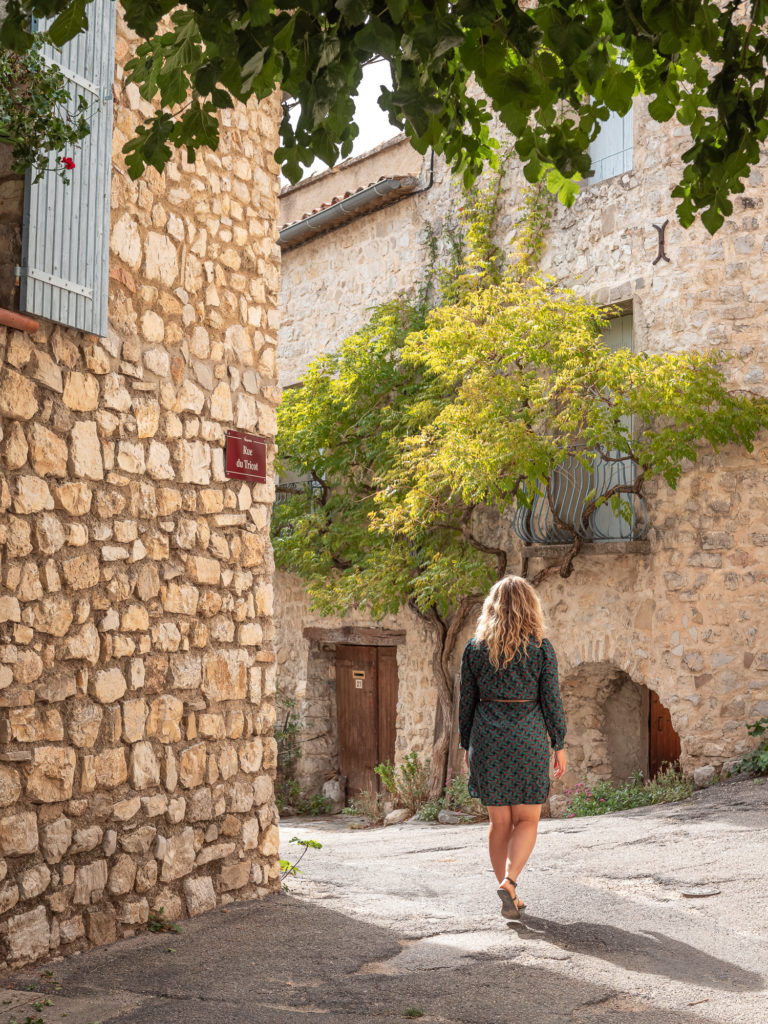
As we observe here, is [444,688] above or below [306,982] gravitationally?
above

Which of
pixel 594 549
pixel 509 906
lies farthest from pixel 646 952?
pixel 594 549

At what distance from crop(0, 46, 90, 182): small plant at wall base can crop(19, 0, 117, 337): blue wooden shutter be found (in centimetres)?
12

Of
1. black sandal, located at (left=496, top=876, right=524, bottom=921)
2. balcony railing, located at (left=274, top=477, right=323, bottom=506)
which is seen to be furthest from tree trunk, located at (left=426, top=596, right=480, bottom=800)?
black sandal, located at (left=496, top=876, right=524, bottom=921)

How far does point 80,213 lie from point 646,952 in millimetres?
3640

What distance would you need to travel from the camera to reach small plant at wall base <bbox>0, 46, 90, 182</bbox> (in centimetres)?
379

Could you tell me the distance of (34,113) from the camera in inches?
152

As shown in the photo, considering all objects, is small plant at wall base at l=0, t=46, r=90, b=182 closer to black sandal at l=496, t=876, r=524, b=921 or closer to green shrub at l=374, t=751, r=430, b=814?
black sandal at l=496, t=876, r=524, b=921

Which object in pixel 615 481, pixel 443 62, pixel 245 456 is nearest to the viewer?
pixel 443 62

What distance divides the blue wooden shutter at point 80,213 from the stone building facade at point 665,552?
5.79 meters

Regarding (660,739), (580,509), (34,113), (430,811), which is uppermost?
(34,113)

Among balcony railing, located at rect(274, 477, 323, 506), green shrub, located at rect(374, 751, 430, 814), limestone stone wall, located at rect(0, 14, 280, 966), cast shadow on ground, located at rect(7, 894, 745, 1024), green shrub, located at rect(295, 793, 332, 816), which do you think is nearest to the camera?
cast shadow on ground, located at rect(7, 894, 745, 1024)

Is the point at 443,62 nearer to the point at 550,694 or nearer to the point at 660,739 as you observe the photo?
the point at 550,694

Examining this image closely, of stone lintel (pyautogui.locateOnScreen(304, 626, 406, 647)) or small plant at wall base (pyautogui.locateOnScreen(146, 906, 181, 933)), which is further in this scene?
stone lintel (pyautogui.locateOnScreen(304, 626, 406, 647))

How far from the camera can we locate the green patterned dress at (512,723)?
466 cm
